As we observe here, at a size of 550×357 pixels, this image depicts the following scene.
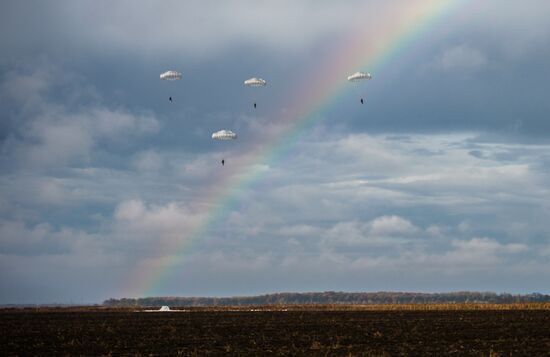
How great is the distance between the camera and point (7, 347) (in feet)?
181

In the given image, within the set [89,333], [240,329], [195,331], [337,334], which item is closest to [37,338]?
[89,333]

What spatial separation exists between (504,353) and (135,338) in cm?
3089

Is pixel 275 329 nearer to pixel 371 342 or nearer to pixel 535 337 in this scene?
pixel 371 342

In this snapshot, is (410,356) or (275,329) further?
(275,329)

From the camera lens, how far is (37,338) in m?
63.9

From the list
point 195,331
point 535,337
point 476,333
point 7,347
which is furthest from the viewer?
point 195,331

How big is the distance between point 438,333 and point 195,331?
2324 cm

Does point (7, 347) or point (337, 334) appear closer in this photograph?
point (7, 347)

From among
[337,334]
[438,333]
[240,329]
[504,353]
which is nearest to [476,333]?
[438,333]

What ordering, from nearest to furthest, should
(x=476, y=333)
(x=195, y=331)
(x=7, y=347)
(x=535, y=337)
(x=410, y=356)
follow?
(x=410, y=356) → (x=7, y=347) → (x=535, y=337) → (x=476, y=333) → (x=195, y=331)

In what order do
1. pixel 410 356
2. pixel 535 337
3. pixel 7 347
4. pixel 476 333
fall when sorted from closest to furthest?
pixel 410 356, pixel 7 347, pixel 535 337, pixel 476 333

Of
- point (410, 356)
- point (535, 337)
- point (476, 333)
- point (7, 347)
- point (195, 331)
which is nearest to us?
point (410, 356)

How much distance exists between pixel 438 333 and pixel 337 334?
9.30m

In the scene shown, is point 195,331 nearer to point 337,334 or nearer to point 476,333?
point 337,334
